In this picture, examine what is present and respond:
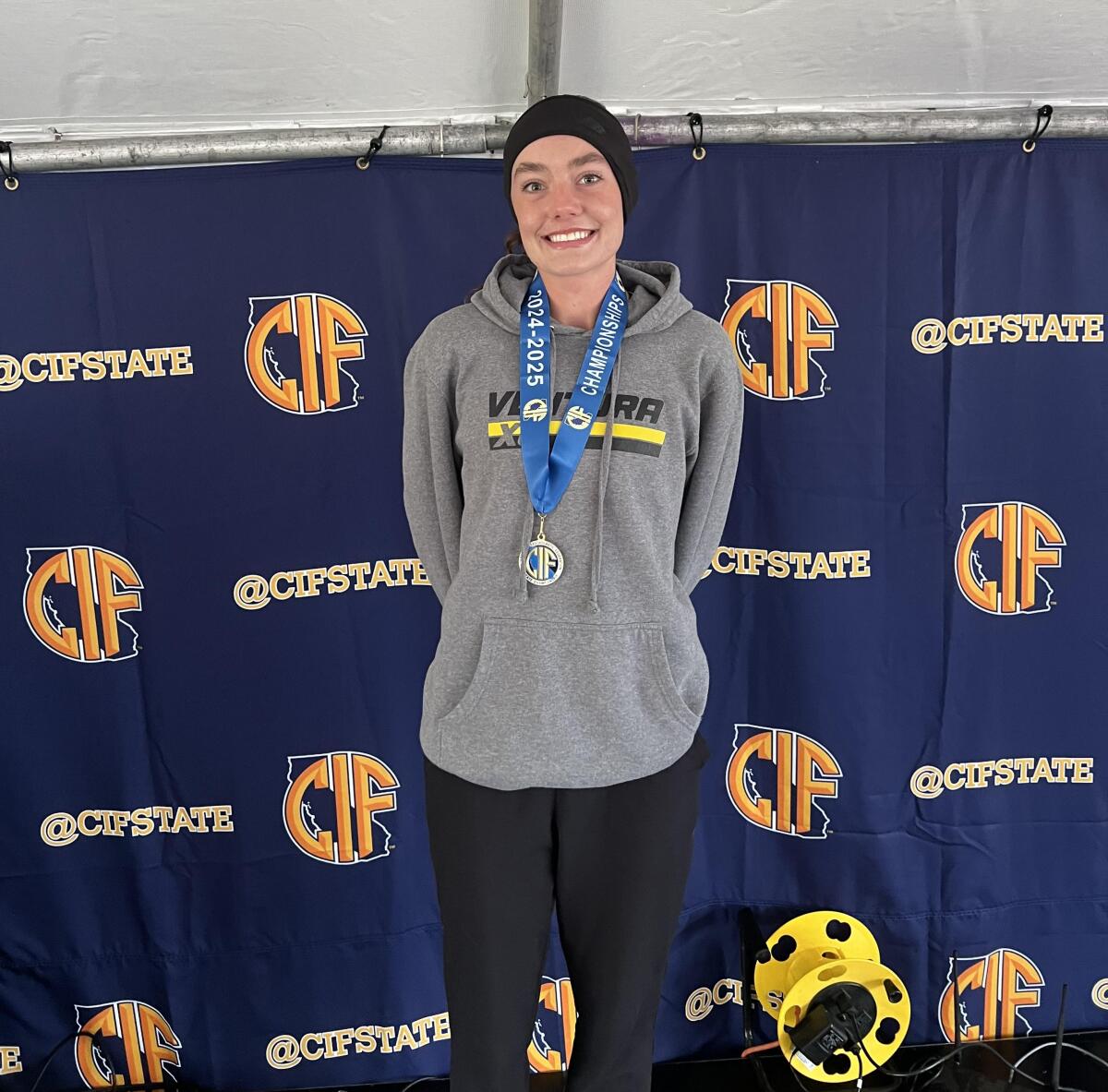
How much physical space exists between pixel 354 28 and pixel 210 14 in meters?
0.22

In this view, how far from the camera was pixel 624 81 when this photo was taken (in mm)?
1835

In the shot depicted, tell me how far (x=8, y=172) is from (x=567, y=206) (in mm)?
1166

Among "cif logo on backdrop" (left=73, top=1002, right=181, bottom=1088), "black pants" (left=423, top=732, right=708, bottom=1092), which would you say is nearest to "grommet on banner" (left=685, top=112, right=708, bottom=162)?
"black pants" (left=423, top=732, right=708, bottom=1092)

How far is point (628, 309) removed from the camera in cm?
138

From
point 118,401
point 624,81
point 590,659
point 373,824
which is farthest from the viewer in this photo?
point 373,824

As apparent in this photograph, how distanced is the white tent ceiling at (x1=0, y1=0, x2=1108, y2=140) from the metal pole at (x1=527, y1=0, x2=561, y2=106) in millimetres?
48

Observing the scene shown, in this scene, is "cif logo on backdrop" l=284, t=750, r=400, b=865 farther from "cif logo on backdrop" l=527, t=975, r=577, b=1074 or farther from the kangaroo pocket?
the kangaroo pocket

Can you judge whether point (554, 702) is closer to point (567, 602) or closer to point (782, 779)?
point (567, 602)

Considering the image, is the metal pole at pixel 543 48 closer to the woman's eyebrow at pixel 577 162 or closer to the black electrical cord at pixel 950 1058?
the woman's eyebrow at pixel 577 162

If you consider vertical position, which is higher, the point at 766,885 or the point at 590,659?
the point at 590,659

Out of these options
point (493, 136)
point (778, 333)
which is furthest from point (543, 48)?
point (778, 333)

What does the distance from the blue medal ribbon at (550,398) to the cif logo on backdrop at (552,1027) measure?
136 centimetres

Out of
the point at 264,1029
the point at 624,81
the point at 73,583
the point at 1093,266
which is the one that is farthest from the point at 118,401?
the point at 1093,266

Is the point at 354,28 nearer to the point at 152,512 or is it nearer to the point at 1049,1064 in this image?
the point at 152,512
